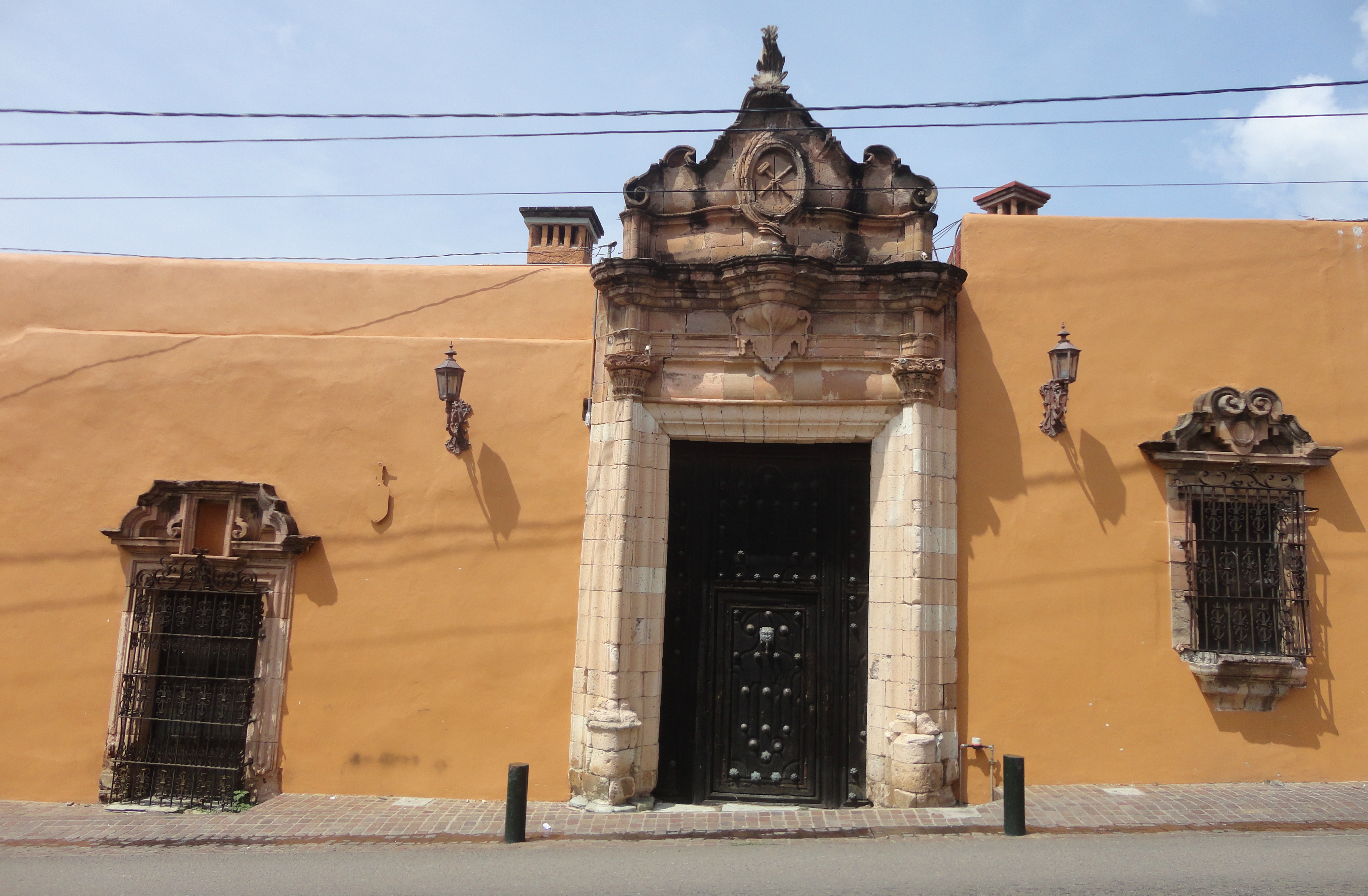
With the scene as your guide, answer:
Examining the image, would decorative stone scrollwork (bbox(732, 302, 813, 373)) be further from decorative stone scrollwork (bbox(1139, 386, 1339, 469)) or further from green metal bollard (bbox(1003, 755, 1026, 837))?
green metal bollard (bbox(1003, 755, 1026, 837))

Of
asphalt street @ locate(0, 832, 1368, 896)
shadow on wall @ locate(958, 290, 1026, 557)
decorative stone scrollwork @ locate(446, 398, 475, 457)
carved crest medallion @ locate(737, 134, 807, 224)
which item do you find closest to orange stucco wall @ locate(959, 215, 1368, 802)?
shadow on wall @ locate(958, 290, 1026, 557)

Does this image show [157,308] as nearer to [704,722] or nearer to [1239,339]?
[704,722]

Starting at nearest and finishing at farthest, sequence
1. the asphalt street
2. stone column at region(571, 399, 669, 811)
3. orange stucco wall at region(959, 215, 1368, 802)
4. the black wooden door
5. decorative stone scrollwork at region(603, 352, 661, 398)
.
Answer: the asphalt street, stone column at region(571, 399, 669, 811), orange stucco wall at region(959, 215, 1368, 802), the black wooden door, decorative stone scrollwork at region(603, 352, 661, 398)

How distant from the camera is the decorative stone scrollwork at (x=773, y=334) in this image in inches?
283

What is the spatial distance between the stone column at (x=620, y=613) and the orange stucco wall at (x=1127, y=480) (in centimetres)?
244

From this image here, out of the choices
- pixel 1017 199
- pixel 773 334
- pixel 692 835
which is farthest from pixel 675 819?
pixel 1017 199

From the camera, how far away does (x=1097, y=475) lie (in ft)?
23.7

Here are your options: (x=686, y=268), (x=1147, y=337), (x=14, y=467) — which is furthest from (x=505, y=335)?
(x=1147, y=337)

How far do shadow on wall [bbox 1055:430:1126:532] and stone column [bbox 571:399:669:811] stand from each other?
10.9ft

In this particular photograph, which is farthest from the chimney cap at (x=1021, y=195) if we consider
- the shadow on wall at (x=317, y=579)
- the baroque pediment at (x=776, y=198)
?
the shadow on wall at (x=317, y=579)

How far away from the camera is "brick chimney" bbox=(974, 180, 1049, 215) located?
10.9 m

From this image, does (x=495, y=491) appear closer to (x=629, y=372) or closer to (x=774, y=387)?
(x=629, y=372)

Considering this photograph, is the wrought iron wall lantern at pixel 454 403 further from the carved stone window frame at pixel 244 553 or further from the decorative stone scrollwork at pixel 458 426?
the carved stone window frame at pixel 244 553

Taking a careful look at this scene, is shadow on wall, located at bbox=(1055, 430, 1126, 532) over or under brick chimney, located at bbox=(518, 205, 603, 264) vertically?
under
